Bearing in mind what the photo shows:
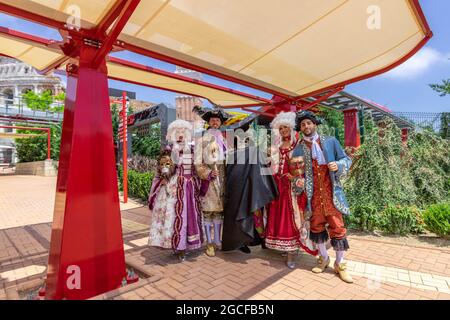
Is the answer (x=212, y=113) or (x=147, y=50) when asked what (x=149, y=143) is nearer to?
(x=212, y=113)

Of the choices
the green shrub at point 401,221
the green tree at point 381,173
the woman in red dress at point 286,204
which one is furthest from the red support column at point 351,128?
the woman in red dress at point 286,204

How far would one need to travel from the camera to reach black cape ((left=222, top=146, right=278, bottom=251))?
369 cm

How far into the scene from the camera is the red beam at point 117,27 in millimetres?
2371

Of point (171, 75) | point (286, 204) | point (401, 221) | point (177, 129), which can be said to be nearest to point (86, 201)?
point (177, 129)

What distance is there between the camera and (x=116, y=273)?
289 cm

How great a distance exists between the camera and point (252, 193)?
12.1ft

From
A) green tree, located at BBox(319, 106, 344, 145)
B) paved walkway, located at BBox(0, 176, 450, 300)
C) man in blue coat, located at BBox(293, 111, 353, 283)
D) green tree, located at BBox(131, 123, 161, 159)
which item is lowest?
paved walkway, located at BBox(0, 176, 450, 300)

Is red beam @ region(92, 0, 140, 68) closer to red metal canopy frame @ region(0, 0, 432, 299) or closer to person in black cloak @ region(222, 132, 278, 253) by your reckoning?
red metal canopy frame @ region(0, 0, 432, 299)

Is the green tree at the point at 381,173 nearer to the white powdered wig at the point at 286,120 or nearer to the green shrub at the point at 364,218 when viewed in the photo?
the green shrub at the point at 364,218

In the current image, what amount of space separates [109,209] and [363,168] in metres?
5.08

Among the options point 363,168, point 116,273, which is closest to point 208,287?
point 116,273

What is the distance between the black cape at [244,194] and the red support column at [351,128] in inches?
236

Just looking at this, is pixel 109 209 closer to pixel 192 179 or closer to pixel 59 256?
pixel 59 256

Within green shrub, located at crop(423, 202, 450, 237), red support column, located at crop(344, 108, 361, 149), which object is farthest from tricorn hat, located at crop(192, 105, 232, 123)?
red support column, located at crop(344, 108, 361, 149)
